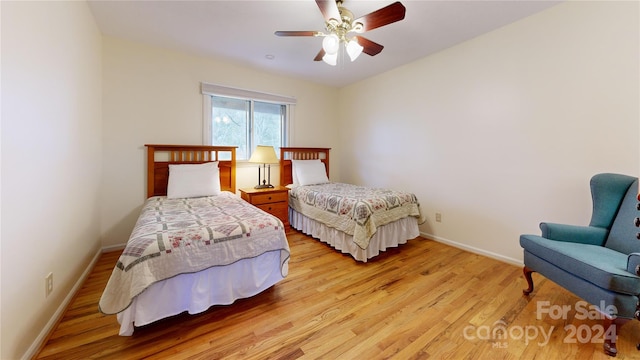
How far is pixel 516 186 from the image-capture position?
2.56 metres

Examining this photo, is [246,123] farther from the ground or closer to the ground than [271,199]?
farther from the ground

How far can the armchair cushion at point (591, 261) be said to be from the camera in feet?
4.50

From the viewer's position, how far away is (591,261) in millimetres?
1536

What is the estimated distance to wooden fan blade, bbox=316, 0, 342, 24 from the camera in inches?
67.2

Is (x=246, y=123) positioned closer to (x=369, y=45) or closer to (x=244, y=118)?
(x=244, y=118)

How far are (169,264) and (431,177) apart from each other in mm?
3155

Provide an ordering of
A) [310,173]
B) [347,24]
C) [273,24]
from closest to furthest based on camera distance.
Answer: [347,24] → [273,24] → [310,173]

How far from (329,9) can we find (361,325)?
7.50ft

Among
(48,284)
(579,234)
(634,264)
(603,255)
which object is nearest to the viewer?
(634,264)

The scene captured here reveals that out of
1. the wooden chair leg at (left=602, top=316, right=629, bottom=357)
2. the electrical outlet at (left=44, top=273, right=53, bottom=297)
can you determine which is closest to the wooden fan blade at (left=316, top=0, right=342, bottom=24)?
the electrical outlet at (left=44, top=273, right=53, bottom=297)

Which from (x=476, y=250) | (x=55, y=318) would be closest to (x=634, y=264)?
(x=476, y=250)

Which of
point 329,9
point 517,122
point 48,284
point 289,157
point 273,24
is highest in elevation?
point 273,24

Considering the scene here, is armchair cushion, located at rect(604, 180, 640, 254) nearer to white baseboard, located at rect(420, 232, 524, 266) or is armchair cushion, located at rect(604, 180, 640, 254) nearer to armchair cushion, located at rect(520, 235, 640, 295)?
armchair cushion, located at rect(520, 235, 640, 295)

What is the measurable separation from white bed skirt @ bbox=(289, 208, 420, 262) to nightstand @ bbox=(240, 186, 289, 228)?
425 millimetres
